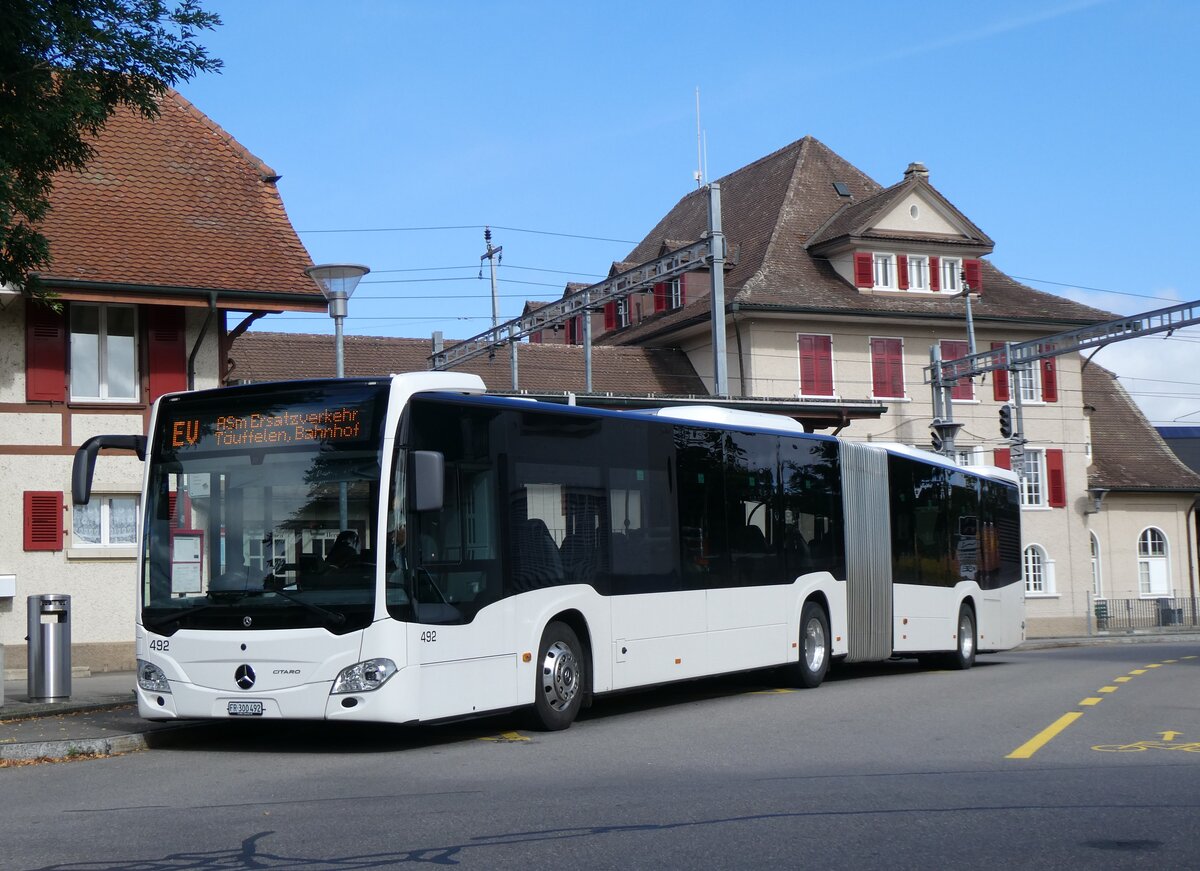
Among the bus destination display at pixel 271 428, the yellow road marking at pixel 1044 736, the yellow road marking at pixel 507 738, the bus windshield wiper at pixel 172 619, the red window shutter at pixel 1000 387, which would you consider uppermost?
the red window shutter at pixel 1000 387

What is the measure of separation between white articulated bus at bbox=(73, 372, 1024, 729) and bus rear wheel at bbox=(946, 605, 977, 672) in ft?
25.5

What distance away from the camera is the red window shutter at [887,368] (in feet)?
164

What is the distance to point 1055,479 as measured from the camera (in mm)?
54250

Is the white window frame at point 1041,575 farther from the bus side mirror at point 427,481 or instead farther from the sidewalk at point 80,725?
the bus side mirror at point 427,481

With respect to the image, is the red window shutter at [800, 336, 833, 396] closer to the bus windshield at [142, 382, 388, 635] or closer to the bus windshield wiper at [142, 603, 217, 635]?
the bus windshield at [142, 382, 388, 635]

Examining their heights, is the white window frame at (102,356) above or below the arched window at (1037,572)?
above

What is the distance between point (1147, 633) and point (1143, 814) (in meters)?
44.2

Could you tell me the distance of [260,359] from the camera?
45.0m

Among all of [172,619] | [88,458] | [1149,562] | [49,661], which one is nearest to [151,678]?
[172,619]

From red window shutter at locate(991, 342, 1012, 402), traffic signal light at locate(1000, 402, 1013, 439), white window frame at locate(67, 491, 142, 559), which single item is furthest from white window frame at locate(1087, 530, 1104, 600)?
white window frame at locate(67, 491, 142, 559)

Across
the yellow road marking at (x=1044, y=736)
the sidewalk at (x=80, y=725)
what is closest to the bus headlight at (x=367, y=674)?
the sidewalk at (x=80, y=725)

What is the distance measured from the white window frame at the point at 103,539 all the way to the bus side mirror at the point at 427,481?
42.8 feet

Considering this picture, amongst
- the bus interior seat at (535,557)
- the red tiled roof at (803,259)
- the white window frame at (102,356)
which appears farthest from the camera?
the red tiled roof at (803,259)

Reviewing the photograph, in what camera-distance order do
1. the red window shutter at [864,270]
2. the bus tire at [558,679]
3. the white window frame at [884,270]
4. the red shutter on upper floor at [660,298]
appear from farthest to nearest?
the red shutter on upper floor at [660,298] → the white window frame at [884,270] → the red window shutter at [864,270] → the bus tire at [558,679]
